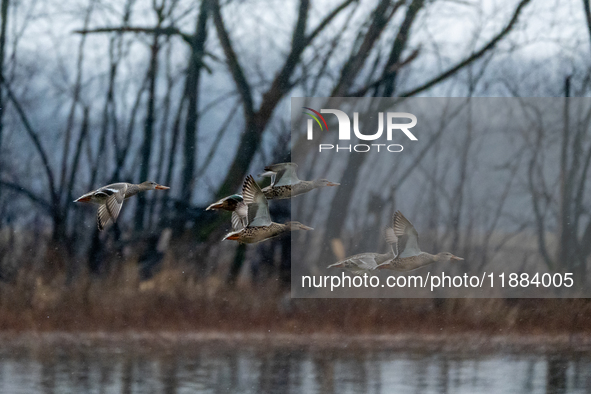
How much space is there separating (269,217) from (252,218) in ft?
0.24

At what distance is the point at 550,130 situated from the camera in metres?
3.09

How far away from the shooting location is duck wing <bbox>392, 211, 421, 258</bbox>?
2.81 metres

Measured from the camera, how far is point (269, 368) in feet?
9.72

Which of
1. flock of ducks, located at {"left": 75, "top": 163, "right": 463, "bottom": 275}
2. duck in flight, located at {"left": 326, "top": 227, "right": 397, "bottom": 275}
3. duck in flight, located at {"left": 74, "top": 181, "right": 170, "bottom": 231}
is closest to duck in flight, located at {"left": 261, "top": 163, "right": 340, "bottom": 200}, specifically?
flock of ducks, located at {"left": 75, "top": 163, "right": 463, "bottom": 275}

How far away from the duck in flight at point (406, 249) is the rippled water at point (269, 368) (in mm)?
414

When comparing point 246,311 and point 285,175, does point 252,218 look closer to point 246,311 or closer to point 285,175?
point 285,175

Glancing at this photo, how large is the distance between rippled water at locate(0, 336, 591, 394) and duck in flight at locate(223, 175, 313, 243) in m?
0.67

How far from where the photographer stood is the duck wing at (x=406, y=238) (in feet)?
9.21

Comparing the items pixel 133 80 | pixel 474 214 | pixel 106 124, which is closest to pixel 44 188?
pixel 106 124

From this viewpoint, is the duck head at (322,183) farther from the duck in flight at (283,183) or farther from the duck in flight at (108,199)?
the duck in flight at (108,199)

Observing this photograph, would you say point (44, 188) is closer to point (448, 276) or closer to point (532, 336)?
point (448, 276)

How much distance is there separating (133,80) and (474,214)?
1725 mm

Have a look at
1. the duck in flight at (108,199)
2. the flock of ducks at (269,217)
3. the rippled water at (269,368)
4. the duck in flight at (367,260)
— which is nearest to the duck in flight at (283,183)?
the flock of ducks at (269,217)
